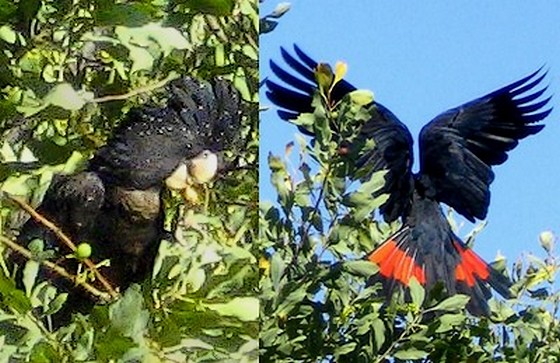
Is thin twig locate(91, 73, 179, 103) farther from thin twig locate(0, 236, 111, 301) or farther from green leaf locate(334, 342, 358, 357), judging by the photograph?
green leaf locate(334, 342, 358, 357)

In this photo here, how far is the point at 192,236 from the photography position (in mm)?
566

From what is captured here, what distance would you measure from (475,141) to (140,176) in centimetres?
197

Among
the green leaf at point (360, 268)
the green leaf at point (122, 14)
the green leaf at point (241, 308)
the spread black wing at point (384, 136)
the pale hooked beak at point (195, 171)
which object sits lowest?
the green leaf at point (241, 308)

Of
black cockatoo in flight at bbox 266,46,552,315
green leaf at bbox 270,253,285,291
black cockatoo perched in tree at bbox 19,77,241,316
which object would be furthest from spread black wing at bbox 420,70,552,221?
black cockatoo perched in tree at bbox 19,77,241,316

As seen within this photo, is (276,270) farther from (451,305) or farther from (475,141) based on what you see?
(475,141)

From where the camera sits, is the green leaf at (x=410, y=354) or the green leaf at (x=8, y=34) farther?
the green leaf at (x=410, y=354)

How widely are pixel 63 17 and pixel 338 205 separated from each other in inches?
31.2

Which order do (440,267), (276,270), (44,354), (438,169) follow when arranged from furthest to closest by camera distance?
(438,169) → (440,267) → (276,270) → (44,354)

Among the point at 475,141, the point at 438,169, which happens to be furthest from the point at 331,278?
the point at 475,141

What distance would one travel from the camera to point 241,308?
1.71 feet

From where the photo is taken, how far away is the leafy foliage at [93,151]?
0.47m

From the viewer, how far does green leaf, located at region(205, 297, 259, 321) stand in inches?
20.2

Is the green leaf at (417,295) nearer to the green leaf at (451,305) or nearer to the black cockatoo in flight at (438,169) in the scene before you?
the green leaf at (451,305)

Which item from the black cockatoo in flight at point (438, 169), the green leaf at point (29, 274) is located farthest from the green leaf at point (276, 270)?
the green leaf at point (29, 274)
